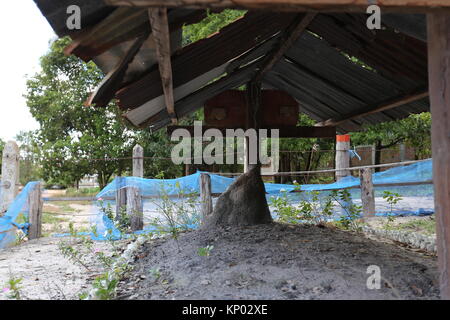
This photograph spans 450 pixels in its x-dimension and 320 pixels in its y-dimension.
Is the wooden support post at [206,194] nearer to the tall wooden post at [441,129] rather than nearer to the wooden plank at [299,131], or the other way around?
the wooden plank at [299,131]

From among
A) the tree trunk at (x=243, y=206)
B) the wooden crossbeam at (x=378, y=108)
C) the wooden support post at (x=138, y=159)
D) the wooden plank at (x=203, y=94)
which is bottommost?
the tree trunk at (x=243, y=206)

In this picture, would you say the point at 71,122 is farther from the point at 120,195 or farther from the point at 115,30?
the point at 115,30

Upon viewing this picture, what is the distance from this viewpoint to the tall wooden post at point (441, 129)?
2199 mm

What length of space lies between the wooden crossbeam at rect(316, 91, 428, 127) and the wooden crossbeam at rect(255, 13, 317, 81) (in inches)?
57.8

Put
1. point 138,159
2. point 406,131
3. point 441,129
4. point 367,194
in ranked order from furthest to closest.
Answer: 1. point 406,131
2. point 138,159
3. point 367,194
4. point 441,129

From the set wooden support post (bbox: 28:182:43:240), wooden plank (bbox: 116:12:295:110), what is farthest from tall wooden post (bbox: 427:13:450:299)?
wooden support post (bbox: 28:182:43:240)

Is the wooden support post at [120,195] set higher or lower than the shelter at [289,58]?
lower

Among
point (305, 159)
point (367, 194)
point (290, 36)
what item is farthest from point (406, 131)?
point (290, 36)

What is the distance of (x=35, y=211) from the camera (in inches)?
339

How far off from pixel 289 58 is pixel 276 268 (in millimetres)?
2787

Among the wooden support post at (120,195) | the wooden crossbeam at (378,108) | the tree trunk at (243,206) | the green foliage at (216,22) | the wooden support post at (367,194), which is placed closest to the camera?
the wooden crossbeam at (378,108)

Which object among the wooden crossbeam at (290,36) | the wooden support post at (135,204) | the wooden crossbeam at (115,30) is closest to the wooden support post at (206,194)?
the wooden support post at (135,204)

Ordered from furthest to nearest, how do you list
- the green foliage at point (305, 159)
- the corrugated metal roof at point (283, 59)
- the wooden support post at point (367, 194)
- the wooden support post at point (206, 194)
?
the green foliage at point (305, 159) → the wooden support post at point (367, 194) → the wooden support post at point (206, 194) → the corrugated metal roof at point (283, 59)

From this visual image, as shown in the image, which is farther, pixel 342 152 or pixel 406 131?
pixel 406 131
